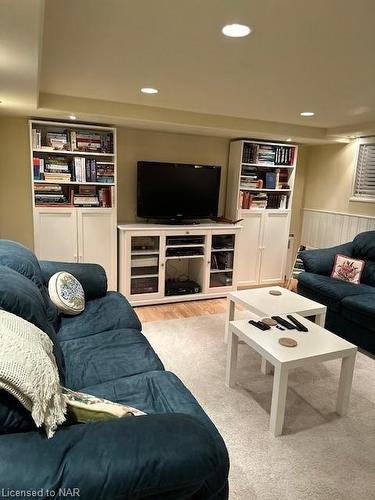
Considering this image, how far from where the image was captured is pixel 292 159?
480cm

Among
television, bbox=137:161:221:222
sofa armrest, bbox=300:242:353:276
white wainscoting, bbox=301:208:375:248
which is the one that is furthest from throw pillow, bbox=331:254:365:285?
television, bbox=137:161:221:222

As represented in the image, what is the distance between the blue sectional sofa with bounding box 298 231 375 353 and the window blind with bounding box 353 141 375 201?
29.4 inches

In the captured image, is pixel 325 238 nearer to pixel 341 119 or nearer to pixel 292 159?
pixel 292 159

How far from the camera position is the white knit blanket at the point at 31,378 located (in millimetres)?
1028

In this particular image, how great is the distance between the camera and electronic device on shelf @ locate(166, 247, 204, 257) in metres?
4.20

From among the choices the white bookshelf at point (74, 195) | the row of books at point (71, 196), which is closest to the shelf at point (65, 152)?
the white bookshelf at point (74, 195)

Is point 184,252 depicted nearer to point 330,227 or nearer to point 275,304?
point 275,304

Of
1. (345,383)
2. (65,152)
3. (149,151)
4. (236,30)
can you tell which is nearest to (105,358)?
(345,383)

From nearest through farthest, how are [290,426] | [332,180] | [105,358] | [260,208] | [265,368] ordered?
[105,358]
[290,426]
[265,368]
[260,208]
[332,180]

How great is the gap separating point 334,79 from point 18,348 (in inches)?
97.2

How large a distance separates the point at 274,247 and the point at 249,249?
1.33 feet

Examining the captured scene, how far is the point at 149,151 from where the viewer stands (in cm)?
434

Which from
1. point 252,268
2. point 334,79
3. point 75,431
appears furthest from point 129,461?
point 252,268

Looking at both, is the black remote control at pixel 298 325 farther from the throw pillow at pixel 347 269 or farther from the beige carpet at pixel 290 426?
the throw pillow at pixel 347 269
